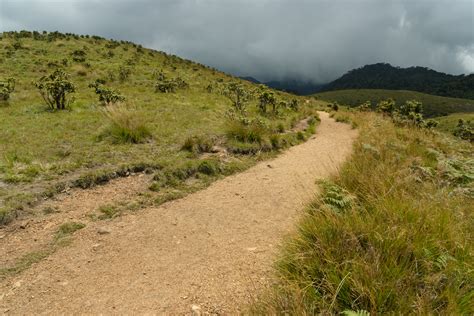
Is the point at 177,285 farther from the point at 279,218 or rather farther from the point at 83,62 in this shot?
the point at 83,62

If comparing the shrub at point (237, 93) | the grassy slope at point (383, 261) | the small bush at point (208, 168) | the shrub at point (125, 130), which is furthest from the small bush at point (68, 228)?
the shrub at point (237, 93)

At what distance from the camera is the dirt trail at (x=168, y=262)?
11.9 feet

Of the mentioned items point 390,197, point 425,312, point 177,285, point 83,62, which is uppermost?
point 83,62

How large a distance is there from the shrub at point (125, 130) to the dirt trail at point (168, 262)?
12.1ft

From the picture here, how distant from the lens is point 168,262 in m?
4.37

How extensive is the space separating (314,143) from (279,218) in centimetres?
716

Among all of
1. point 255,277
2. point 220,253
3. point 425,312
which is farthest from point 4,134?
point 425,312

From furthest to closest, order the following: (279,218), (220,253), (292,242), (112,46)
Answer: (112,46) → (279,218) → (220,253) → (292,242)

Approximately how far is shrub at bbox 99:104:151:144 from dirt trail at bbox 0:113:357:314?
3680mm

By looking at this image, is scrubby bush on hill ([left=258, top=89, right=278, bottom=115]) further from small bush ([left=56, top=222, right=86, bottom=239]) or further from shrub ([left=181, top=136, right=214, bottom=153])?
small bush ([left=56, top=222, right=86, bottom=239])

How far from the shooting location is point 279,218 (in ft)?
18.5

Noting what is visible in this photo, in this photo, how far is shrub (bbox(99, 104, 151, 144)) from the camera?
369 inches

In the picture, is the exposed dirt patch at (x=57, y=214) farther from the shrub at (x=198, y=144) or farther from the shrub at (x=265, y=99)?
the shrub at (x=265, y=99)

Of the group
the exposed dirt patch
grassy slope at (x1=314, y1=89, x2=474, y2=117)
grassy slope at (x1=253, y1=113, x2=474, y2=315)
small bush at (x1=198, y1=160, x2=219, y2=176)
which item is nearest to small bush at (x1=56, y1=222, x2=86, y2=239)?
the exposed dirt patch
